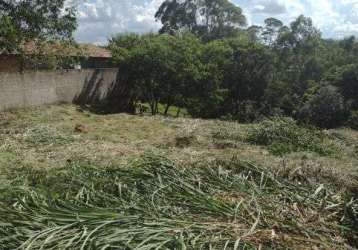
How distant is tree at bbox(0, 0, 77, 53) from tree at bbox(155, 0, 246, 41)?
863 inches

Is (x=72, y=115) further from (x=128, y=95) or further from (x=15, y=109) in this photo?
(x=128, y=95)

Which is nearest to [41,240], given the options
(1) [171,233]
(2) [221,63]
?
(1) [171,233]

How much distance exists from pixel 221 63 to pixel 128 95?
5358 millimetres

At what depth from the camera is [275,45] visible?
23422 millimetres

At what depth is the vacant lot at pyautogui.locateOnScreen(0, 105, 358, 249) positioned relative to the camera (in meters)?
3.03

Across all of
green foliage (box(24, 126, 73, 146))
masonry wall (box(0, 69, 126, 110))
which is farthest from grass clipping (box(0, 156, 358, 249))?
masonry wall (box(0, 69, 126, 110))

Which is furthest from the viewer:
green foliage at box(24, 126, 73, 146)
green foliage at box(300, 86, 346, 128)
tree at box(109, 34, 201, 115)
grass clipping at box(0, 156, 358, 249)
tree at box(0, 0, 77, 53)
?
green foliage at box(300, 86, 346, 128)

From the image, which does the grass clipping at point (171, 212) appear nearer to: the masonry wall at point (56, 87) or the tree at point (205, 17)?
the masonry wall at point (56, 87)

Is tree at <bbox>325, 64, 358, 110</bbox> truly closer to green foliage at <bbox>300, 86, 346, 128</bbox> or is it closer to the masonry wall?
green foliage at <bbox>300, 86, 346, 128</bbox>

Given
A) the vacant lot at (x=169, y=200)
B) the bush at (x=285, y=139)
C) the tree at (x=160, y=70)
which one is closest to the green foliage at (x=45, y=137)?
the vacant lot at (x=169, y=200)

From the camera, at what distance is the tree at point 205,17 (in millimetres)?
32750

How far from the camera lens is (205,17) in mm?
33531

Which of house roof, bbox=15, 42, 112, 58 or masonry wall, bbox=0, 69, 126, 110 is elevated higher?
house roof, bbox=15, 42, 112, 58

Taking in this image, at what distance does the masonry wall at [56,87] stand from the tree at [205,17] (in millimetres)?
19133
